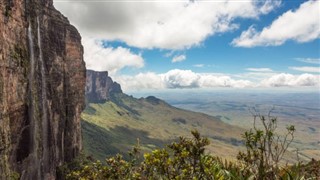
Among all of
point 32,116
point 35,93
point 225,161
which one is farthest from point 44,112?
point 225,161

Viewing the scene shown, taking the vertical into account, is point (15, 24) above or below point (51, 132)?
above

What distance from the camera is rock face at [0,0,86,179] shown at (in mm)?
76000

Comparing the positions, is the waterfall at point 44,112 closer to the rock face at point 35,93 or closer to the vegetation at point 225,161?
the rock face at point 35,93

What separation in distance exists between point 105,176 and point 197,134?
57.0 ft

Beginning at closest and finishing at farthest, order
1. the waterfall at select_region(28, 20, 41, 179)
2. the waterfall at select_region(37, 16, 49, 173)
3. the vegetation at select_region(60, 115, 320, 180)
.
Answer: the vegetation at select_region(60, 115, 320, 180) < the waterfall at select_region(28, 20, 41, 179) < the waterfall at select_region(37, 16, 49, 173)

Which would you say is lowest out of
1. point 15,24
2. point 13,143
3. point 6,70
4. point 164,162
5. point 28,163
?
point 28,163

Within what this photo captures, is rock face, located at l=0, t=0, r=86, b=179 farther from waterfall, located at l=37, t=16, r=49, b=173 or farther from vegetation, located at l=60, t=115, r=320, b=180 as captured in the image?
vegetation, located at l=60, t=115, r=320, b=180

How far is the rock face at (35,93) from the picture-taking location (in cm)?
7600

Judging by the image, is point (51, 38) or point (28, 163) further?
point (51, 38)

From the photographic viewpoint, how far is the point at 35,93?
9756 cm

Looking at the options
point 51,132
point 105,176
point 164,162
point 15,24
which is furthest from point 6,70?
point 164,162

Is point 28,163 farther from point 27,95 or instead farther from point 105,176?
point 105,176

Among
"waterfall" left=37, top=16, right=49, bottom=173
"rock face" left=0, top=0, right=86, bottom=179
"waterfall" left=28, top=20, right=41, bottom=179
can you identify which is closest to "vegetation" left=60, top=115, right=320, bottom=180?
"rock face" left=0, top=0, right=86, bottom=179

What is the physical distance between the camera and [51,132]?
11350 cm
